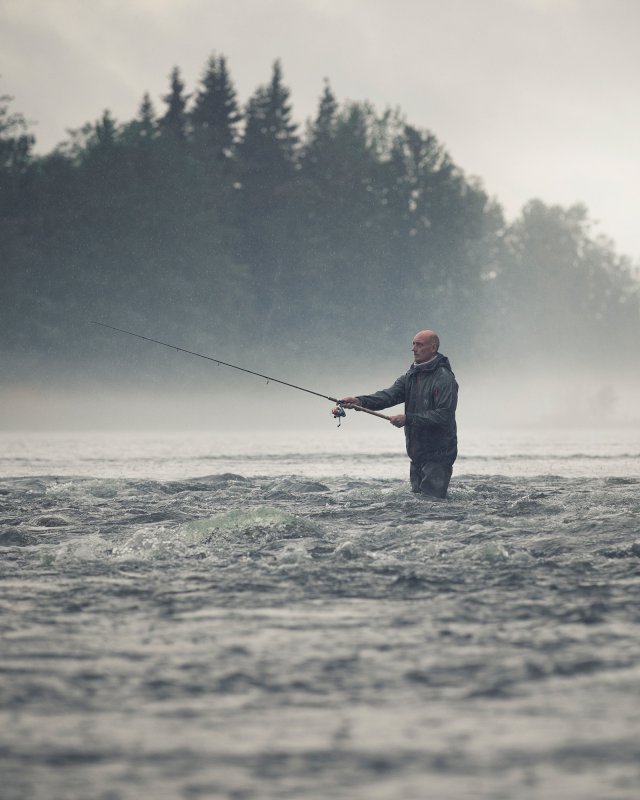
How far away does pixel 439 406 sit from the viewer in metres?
12.1

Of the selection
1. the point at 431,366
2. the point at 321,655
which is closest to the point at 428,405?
the point at 431,366

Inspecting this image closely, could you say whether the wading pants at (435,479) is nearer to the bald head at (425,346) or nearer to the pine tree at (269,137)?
the bald head at (425,346)

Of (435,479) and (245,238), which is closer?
(435,479)

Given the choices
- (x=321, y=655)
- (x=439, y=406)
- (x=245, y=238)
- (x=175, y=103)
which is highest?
(x=175, y=103)

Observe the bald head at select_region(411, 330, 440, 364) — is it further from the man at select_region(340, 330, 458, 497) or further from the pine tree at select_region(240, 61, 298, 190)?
the pine tree at select_region(240, 61, 298, 190)

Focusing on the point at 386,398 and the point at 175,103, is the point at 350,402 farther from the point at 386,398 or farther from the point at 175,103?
the point at 175,103

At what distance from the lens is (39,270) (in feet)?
182

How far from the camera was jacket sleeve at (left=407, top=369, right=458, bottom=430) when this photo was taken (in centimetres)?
1205

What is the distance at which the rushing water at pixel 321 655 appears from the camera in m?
3.53

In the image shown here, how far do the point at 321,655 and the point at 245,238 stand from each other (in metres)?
Result: 63.3

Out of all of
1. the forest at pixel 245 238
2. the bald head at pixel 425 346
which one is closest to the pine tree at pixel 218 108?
the forest at pixel 245 238

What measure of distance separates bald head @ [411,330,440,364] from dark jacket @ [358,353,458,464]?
3.4 inches

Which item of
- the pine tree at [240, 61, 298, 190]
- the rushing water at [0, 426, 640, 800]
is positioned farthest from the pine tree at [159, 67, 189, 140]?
the rushing water at [0, 426, 640, 800]

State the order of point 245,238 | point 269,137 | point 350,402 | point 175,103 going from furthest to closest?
1. point 175,103
2. point 269,137
3. point 245,238
4. point 350,402
